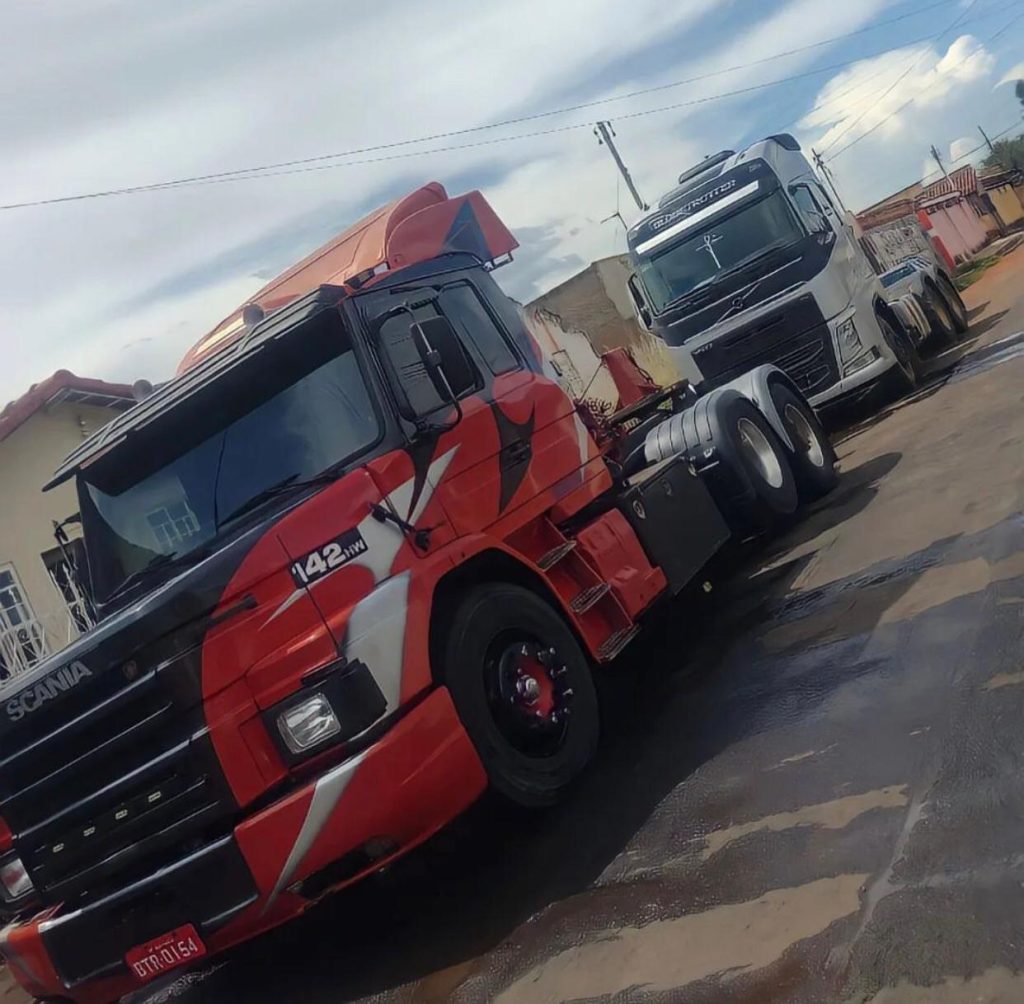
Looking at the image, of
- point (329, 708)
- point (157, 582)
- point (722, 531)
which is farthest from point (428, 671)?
point (722, 531)

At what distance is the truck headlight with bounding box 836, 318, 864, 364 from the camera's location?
12.7m

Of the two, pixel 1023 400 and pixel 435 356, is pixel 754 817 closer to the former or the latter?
pixel 435 356

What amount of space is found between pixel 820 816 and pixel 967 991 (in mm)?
1272

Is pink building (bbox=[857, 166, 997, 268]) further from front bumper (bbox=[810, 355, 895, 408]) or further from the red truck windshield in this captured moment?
the red truck windshield

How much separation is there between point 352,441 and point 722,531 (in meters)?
3.83

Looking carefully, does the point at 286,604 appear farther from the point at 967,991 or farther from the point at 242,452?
the point at 967,991

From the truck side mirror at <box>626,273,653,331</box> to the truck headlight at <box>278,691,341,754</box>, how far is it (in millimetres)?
10559

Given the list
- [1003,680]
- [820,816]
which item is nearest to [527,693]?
[820,816]

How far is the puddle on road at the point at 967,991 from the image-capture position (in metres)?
2.85

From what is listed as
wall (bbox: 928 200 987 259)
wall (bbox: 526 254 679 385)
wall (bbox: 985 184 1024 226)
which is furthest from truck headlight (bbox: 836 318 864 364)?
wall (bbox: 985 184 1024 226)

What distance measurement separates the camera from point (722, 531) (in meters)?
8.21

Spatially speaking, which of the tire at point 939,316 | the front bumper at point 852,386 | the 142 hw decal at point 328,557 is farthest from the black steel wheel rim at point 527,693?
the tire at point 939,316

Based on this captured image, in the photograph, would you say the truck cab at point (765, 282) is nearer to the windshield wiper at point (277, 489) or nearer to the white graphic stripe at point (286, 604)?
the windshield wiper at point (277, 489)

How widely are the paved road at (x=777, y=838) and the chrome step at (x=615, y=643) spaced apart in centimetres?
45
